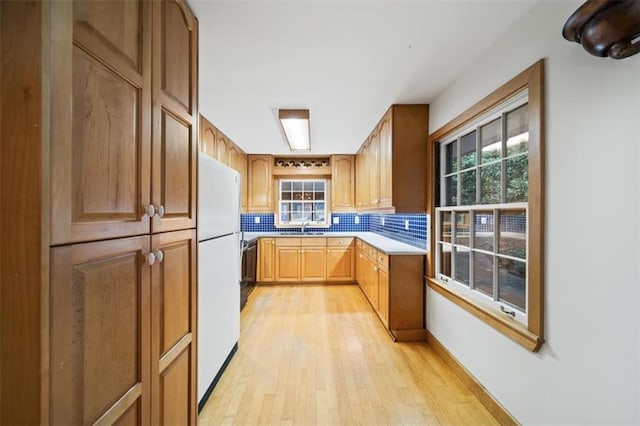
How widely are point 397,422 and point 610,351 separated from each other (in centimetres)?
116

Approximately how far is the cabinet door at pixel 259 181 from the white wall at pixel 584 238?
158 inches

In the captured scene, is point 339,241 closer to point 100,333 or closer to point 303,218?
point 303,218

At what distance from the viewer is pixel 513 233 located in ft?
5.59

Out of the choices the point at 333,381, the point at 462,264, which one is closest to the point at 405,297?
the point at 462,264

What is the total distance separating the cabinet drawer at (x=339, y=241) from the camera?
4.85 m

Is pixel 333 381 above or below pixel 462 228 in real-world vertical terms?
below

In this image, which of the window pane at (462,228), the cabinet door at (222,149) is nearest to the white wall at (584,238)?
the window pane at (462,228)

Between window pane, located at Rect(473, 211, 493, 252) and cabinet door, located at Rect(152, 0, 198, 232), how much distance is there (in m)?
1.91

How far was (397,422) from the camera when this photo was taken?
168cm

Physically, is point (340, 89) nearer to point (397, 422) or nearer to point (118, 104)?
point (118, 104)

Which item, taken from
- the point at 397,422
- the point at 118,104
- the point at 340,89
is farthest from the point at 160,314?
the point at 340,89

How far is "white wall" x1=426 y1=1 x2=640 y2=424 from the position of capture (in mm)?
1026

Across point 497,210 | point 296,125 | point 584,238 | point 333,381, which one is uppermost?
point 296,125

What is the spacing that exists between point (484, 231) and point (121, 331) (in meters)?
2.16
